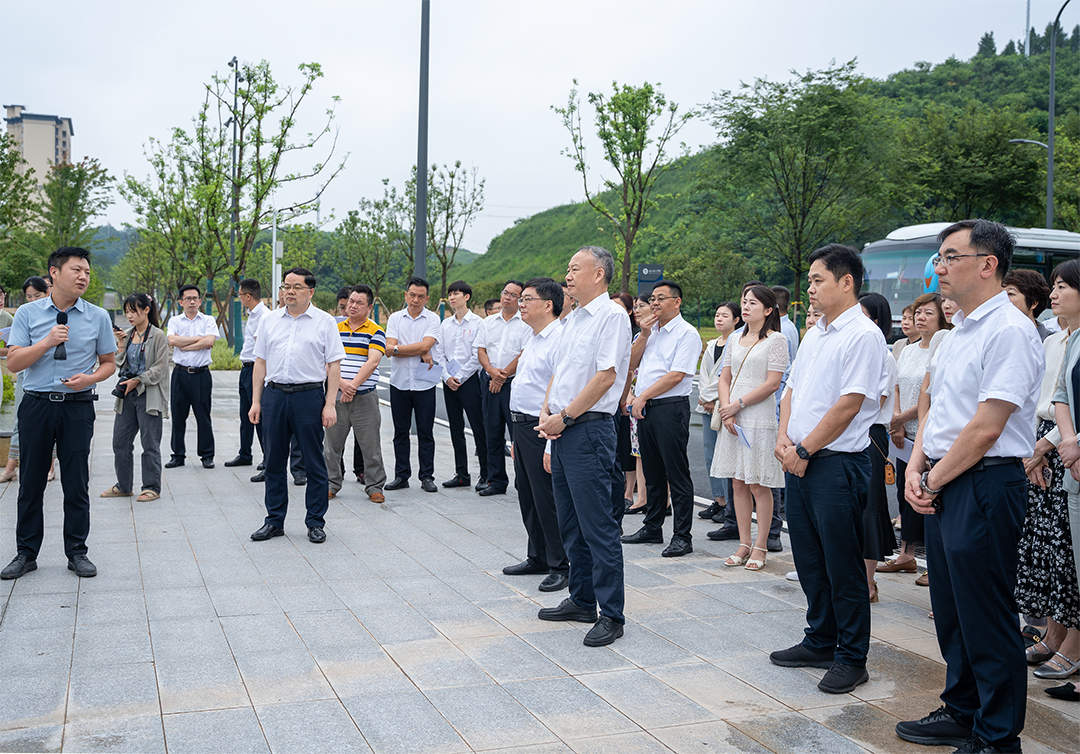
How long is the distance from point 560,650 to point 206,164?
21.4 meters

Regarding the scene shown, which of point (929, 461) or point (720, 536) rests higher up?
point (929, 461)

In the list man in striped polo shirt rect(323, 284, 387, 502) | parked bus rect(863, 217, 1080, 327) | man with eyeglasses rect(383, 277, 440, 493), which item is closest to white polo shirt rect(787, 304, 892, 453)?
man in striped polo shirt rect(323, 284, 387, 502)

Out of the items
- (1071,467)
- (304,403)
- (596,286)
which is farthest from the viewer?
(304,403)

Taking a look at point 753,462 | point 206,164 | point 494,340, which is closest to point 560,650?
point 753,462

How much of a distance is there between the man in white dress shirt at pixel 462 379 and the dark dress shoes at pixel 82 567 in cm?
401

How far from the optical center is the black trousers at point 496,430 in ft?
28.3

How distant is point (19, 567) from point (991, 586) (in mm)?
5328

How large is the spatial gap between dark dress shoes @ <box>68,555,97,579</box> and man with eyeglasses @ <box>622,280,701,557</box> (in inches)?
144

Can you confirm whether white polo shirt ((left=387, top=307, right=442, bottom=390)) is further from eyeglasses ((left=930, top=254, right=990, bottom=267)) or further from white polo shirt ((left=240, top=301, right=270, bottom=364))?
eyeglasses ((left=930, top=254, right=990, bottom=267))

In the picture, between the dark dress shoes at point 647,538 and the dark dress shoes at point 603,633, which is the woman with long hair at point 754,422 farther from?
the dark dress shoes at point 603,633

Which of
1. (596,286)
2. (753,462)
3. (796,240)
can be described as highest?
(796,240)

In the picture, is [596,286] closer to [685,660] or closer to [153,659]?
[685,660]

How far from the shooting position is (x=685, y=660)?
14.2 ft

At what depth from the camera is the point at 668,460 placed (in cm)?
661
